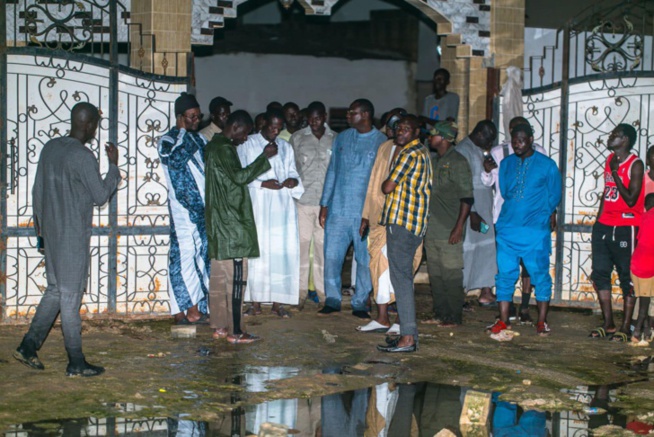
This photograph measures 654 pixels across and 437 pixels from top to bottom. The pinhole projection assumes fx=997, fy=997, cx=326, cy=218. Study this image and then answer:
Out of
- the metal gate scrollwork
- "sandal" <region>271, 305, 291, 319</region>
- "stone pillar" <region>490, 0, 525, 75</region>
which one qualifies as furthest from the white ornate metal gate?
"stone pillar" <region>490, 0, 525, 75</region>

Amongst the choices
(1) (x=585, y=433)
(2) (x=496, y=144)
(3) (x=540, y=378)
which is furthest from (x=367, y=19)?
(1) (x=585, y=433)

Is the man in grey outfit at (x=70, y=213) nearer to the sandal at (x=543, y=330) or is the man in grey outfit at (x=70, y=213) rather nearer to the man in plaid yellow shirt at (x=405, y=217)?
the man in plaid yellow shirt at (x=405, y=217)

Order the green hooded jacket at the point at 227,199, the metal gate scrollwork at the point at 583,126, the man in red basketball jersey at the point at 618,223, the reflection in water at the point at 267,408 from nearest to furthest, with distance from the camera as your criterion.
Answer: the reflection in water at the point at 267,408, the green hooded jacket at the point at 227,199, the man in red basketball jersey at the point at 618,223, the metal gate scrollwork at the point at 583,126

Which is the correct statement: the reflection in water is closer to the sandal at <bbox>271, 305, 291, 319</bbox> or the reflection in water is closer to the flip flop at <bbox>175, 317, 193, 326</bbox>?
the flip flop at <bbox>175, 317, 193, 326</bbox>

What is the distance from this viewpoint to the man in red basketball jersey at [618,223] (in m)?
9.01

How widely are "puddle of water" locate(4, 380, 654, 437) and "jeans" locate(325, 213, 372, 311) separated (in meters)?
2.92

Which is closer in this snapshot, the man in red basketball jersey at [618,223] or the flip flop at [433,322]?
the man in red basketball jersey at [618,223]

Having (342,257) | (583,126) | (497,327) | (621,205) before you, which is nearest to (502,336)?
(497,327)

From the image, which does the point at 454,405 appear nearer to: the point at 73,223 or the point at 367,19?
the point at 73,223

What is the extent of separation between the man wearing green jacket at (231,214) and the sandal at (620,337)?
3315 mm

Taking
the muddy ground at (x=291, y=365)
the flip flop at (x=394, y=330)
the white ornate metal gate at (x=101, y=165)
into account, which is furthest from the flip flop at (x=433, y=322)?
the white ornate metal gate at (x=101, y=165)

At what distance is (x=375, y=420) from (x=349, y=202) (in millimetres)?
3895

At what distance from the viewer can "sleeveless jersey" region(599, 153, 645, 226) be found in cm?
906

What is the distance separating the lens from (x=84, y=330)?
29.9 feet
